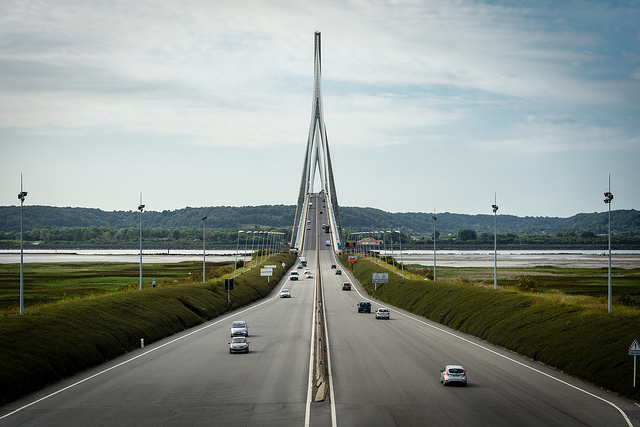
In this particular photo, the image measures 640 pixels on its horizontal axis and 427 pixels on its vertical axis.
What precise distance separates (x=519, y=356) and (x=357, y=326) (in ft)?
69.1

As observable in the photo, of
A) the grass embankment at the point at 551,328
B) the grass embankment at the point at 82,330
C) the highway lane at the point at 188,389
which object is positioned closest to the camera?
the highway lane at the point at 188,389

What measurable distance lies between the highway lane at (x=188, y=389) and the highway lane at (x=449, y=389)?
9.07 feet

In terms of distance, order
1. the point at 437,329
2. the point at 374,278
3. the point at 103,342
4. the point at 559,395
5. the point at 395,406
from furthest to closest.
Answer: the point at 374,278
the point at 437,329
the point at 103,342
the point at 559,395
the point at 395,406

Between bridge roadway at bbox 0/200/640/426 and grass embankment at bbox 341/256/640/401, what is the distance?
3.65ft

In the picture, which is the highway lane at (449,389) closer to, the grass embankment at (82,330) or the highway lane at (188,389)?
the highway lane at (188,389)

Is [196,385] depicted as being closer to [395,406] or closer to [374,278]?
[395,406]

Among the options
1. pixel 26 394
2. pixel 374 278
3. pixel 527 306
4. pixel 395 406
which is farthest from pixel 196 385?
pixel 374 278

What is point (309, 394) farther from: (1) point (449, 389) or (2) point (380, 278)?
(2) point (380, 278)

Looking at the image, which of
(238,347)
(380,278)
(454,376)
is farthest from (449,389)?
(380,278)

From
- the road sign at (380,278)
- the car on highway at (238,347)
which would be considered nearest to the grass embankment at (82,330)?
the car on highway at (238,347)

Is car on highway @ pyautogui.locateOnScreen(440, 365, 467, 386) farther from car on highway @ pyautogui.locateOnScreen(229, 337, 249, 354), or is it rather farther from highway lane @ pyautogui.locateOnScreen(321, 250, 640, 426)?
car on highway @ pyautogui.locateOnScreen(229, 337, 249, 354)

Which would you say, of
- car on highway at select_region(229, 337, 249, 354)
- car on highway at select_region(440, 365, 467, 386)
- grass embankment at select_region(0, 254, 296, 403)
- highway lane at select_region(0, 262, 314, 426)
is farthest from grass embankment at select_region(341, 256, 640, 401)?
grass embankment at select_region(0, 254, 296, 403)

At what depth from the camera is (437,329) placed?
5834cm

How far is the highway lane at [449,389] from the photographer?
25.3 m
